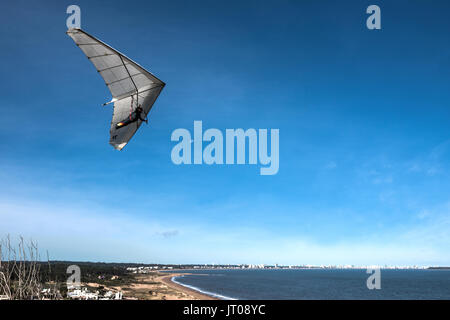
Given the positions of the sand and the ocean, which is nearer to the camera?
the sand

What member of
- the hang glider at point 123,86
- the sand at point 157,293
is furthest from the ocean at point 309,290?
the hang glider at point 123,86

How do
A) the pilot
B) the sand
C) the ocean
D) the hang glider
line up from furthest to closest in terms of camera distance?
the ocean, the sand, the pilot, the hang glider

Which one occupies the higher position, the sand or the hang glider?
the hang glider

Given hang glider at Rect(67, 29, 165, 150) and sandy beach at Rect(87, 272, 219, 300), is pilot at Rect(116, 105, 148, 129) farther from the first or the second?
sandy beach at Rect(87, 272, 219, 300)

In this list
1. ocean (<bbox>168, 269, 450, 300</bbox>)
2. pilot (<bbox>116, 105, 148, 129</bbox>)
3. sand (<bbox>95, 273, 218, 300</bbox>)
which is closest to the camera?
pilot (<bbox>116, 105, 148, 129</bbox>)

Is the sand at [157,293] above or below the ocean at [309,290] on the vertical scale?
above

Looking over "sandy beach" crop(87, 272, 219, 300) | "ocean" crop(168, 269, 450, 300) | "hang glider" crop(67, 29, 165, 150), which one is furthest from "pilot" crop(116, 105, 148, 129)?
"ocean" crop(168, 269, 450, 300)

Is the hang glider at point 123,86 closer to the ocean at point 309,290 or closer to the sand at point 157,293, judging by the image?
the sand at point 157,293

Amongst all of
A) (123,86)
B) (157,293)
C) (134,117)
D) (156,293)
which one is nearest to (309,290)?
(157,293)
